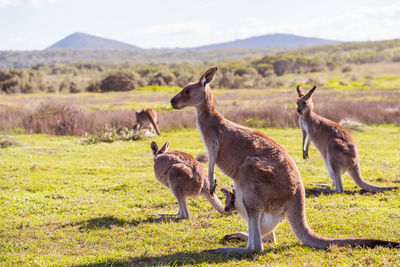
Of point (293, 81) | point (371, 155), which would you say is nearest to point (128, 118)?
point (371, 155)

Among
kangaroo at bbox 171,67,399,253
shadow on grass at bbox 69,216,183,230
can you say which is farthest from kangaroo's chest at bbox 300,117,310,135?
kangaroo at bbox 171,67,399,253

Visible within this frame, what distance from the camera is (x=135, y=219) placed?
6.58m

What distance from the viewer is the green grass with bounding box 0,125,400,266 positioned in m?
4.84

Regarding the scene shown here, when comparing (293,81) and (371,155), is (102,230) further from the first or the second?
(293,81)

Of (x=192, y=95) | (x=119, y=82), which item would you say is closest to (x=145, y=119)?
(x=192, y=95)

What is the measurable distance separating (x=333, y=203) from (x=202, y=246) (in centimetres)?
301

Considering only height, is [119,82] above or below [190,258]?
above

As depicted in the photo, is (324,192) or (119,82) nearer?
(324,192)

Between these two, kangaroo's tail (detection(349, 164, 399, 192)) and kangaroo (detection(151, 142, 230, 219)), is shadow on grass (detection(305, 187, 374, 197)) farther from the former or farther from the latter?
kangaroo (detection(151, 142, 230, 219))

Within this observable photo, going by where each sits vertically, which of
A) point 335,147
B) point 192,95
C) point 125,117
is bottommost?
point 125,117

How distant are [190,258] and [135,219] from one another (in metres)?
1.95

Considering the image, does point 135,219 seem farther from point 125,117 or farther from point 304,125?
point 125,117

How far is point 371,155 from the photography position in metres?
12.5

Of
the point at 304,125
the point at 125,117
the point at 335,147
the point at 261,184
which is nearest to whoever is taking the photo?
the point at 261,184
